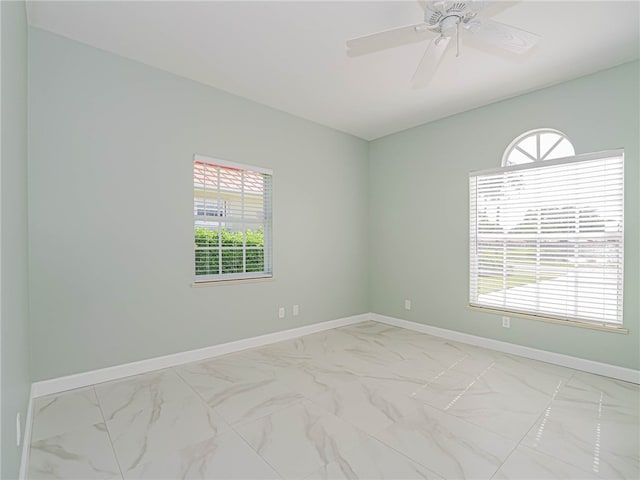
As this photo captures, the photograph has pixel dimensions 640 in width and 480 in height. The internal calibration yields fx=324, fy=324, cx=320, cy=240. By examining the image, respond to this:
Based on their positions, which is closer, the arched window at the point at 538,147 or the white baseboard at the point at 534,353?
the white baseboard at the point at 534,353

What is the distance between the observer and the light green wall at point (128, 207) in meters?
2.52

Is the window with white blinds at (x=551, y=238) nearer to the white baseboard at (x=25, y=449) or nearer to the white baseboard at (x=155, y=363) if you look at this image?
the white baseboard at (x=155, y=363)

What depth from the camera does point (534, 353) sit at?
3.37 metres

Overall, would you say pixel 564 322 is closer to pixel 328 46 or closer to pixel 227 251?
pixel 328 46

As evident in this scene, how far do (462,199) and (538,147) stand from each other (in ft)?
3.04

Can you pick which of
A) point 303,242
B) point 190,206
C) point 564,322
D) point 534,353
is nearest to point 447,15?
point 190,206

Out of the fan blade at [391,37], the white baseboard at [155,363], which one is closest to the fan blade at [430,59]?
the fan blade at [391,37]

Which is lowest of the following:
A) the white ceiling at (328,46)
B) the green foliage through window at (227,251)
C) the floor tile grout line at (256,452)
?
the floor tile grout line at (256,452)

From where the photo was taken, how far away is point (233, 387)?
2.69 meters

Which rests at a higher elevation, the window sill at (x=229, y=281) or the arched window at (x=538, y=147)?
the arched window at (x=538, y=147)

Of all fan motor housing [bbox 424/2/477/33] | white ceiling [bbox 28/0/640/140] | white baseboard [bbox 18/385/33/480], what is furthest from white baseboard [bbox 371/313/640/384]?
white baseboard [bbox 18/385/33/480]

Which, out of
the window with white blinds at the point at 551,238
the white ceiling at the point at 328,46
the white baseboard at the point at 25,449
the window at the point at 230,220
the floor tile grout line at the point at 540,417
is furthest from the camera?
the window at the point at 230,220

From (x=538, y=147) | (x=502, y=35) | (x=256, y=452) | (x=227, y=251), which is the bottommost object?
(x=256, y=452)

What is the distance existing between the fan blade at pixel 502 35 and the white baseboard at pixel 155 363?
343cm
